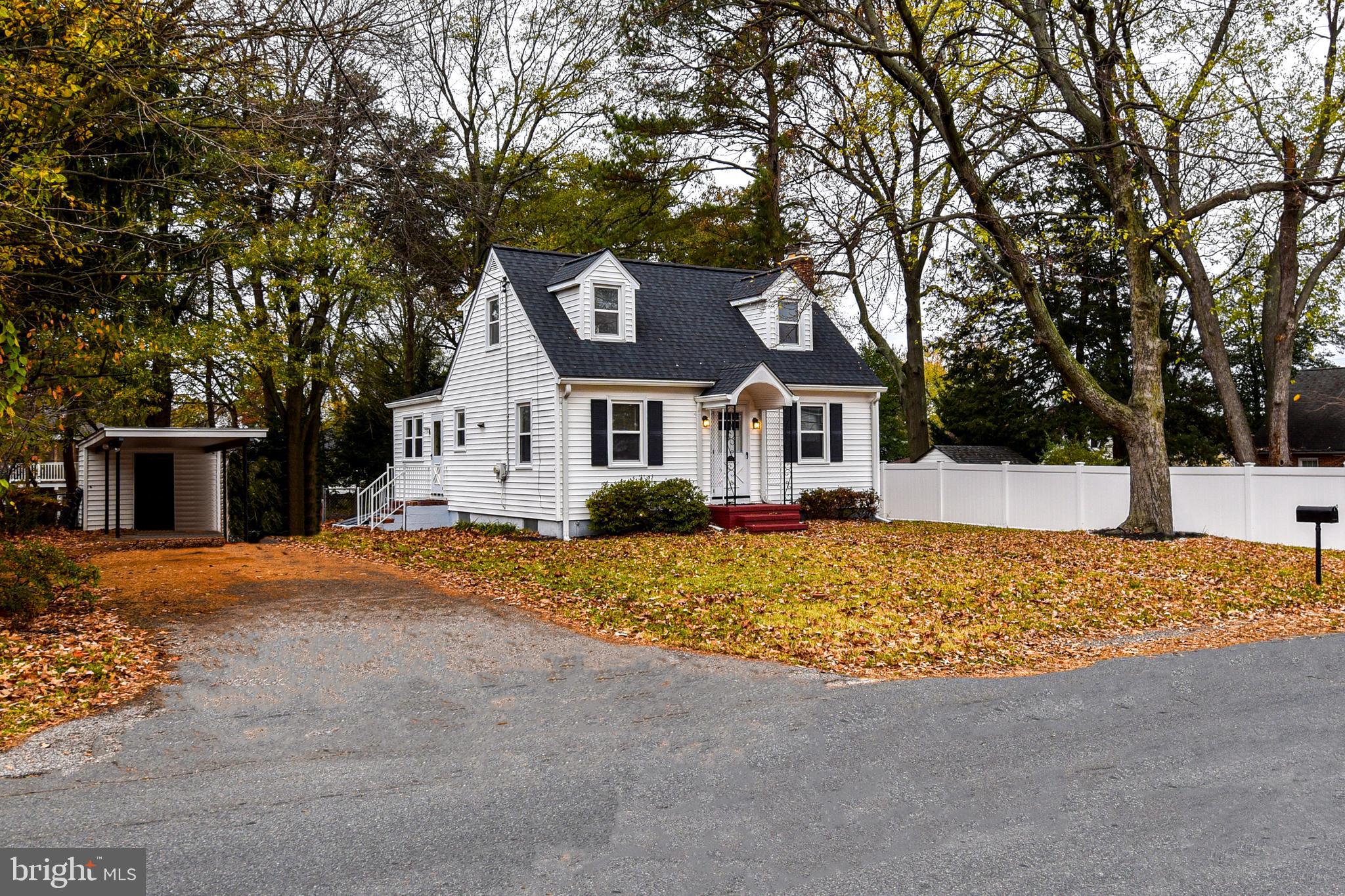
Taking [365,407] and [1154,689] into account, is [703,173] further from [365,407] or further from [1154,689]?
[1154,689]

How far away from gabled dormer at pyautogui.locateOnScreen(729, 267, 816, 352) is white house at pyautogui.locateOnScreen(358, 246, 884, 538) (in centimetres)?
4

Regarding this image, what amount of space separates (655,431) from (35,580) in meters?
12.0

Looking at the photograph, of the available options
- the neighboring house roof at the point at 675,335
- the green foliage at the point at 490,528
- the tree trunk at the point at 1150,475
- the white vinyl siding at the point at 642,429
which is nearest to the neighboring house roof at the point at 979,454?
the neighboring house roof at the point at 675,335

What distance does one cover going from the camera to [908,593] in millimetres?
11523

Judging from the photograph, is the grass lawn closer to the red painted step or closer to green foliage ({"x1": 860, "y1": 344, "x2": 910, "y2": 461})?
the red painted step

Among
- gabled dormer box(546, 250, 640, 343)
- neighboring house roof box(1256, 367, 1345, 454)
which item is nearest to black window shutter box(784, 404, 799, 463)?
gabled dormer box(546, 250, 640, 343)

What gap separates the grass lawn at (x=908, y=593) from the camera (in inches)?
356

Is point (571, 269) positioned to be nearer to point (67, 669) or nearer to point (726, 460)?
point (726, 460)

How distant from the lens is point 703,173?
2980 centimetres

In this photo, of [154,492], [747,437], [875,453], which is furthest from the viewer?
[154,492]

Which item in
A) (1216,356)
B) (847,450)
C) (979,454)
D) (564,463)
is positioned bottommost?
(564,463)

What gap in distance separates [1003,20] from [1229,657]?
15995mm

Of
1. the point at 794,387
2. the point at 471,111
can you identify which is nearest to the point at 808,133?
the point at 794,387

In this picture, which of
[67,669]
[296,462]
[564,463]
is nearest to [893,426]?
[564,463]
